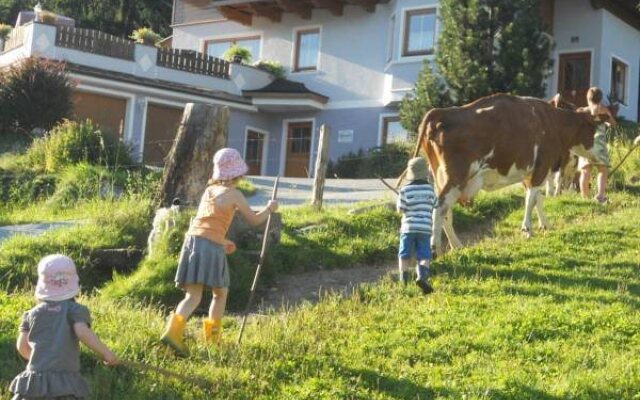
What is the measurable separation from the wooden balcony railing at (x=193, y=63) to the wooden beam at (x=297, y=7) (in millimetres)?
2754

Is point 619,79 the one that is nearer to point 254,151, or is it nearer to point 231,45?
point 254,151

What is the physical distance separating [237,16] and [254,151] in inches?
195

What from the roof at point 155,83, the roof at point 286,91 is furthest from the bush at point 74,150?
the roof at point 286,91

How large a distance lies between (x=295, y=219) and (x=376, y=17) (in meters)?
17.1

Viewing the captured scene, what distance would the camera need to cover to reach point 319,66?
30547 millimetres

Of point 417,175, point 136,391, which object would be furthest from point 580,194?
point 136,391

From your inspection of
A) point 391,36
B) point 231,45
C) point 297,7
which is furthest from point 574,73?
point 231,45

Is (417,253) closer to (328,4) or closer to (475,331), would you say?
(475,331)

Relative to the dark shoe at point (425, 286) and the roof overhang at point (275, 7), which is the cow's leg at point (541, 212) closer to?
the dark shoe at point (425, 286)

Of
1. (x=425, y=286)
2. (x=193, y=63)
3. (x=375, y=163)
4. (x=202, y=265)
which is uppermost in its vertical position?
(x=193, y=63)

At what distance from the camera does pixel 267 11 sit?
104 feet

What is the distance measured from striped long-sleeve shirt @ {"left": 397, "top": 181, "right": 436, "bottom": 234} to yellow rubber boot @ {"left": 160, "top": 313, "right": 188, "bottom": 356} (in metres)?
3.15

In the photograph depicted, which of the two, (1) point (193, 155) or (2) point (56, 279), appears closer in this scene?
(2) point (56, 279)

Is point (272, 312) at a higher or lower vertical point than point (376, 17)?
lower
